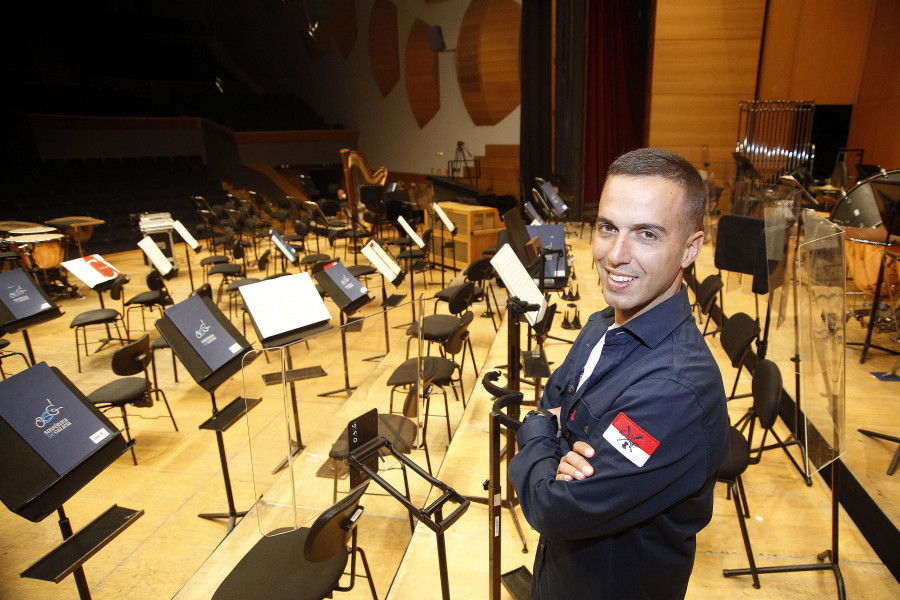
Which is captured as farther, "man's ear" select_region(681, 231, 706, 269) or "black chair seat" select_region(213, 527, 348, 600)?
"black chair seat" select_region(213, 527, 348, 600)

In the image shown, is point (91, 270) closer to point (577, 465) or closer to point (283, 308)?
point (283, 308)

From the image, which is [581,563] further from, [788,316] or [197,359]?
[788,316]

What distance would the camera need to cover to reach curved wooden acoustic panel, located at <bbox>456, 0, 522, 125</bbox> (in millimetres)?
11484

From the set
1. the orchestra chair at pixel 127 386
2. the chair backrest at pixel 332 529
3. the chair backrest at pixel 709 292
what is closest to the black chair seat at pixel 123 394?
the orchestra chair at pixel 127 386

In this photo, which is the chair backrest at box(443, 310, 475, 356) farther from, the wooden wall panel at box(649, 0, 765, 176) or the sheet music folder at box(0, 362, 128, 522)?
the wooden wall panel at box(649, 0, 765, 176)

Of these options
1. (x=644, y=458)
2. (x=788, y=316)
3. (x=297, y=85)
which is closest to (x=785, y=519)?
(x=788, y=316)

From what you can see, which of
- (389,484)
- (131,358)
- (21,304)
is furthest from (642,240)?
(21,304)

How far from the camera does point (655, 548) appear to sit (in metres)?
1.06

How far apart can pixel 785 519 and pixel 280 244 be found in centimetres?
Answer: 509

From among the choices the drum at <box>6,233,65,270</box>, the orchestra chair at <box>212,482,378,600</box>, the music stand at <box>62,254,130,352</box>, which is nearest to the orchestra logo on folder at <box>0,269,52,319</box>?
the music stand at <box>62,254,130,352</box>

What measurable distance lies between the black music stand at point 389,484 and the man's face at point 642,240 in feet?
2.77

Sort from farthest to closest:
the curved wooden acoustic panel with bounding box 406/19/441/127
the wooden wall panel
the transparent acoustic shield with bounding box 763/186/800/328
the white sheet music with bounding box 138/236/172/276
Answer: the curved wooden acoustic panel with bounding box 406/19/441/127 → the wooden wall panel → the white sheet music with bounding box 138/236/172/276 → the transparent acoustic shield with bounding box 763/186/800/328

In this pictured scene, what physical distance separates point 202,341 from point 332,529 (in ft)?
5.49

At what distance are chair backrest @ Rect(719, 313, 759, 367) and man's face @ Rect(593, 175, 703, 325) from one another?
1.96 metres
